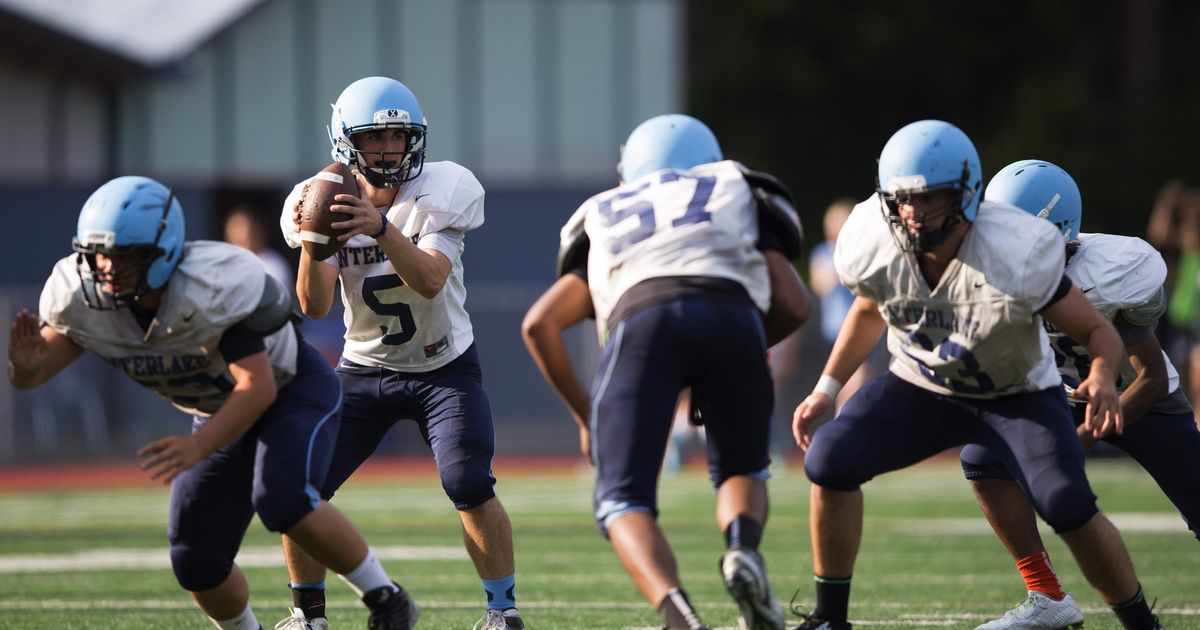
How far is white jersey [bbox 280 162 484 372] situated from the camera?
15.9 ft

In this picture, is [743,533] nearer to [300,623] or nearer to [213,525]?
[213,525]

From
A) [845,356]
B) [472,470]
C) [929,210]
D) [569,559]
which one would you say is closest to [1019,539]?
[845,356]

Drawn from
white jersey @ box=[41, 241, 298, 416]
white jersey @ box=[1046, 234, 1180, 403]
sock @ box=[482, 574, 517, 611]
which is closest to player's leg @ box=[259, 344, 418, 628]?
white jersey @ box=[41, 241, 298, 416]

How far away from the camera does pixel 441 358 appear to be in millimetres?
4934

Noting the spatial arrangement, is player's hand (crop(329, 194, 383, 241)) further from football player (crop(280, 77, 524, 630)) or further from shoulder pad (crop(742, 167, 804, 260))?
shoulder pad (crop(742, 167, 804, 260))

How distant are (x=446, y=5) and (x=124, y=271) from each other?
41.9 feet

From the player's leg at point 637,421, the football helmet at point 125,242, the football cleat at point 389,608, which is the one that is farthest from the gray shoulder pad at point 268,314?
the player's leg at point 637,421

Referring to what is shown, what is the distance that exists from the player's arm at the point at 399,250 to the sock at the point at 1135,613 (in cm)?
219

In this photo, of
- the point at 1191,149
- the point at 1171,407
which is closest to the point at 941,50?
the point at 1191,149

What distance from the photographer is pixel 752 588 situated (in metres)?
3.67

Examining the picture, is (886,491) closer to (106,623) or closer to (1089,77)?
(106,623)

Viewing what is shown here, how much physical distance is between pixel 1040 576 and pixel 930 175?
1.52 m

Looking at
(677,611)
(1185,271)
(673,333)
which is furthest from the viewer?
(1185,271)

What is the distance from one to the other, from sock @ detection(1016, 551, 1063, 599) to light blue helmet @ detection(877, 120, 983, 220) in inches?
52.1
